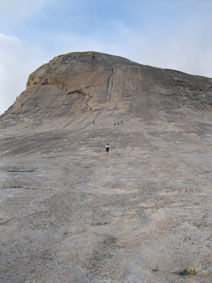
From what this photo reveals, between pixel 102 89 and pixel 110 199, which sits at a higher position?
pixel 102 89

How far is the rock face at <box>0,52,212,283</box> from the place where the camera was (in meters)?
2.95

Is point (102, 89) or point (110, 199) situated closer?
point (110, 199)

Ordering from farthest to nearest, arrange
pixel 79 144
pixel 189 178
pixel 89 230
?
pixel 79 144, pixel 189 178, pixel 89 230

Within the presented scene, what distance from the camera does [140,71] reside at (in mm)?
21141

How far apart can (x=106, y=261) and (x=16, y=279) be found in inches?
34.2

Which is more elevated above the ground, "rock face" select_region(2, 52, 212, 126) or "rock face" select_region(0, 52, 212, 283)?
"rock face" select_region(2, 52, 212, 126)

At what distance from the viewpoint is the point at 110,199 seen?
5246mm

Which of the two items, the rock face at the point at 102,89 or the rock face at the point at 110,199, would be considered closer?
the rock face at the point at 110,199

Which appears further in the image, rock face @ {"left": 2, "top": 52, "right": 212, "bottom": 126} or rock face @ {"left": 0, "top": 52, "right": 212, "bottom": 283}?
rock face @ {"left": 2, "top": 52, "right": 212, "bottom": 126}

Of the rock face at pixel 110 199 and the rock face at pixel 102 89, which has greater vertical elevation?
the rock face at pixel 102 89

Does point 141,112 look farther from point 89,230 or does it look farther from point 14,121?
point 89,230

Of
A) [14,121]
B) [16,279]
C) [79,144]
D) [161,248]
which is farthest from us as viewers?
[14,121]

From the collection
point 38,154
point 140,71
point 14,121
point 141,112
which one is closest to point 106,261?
point 38,154

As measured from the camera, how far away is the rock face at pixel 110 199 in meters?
2.95
